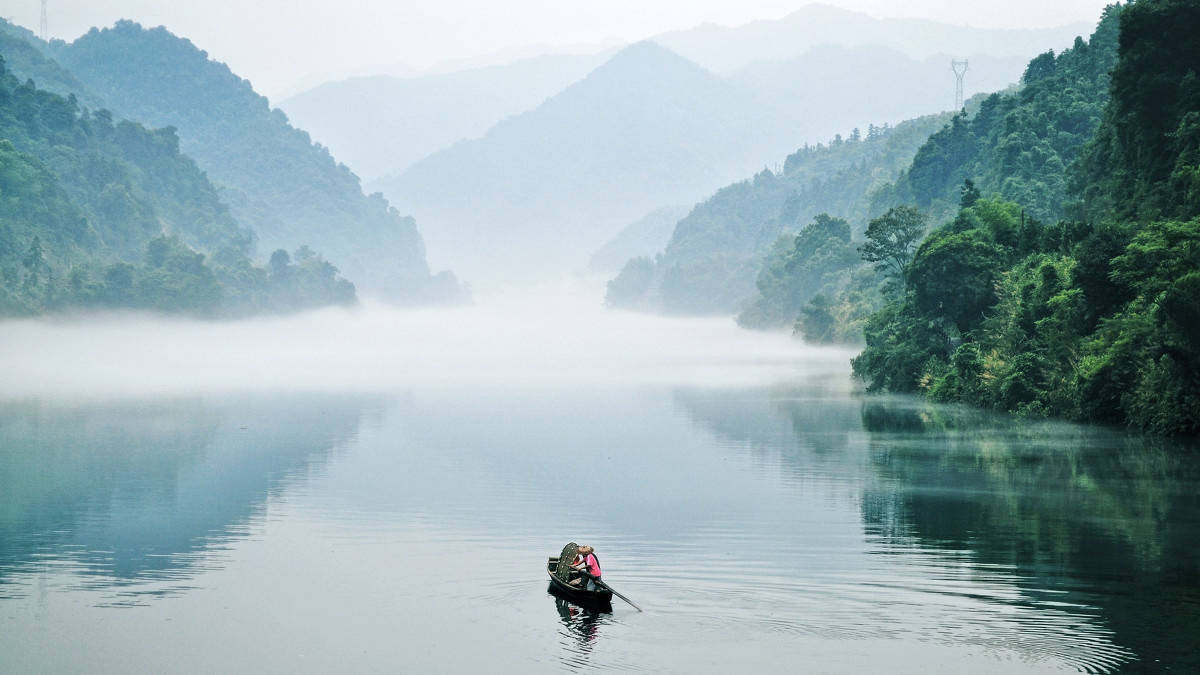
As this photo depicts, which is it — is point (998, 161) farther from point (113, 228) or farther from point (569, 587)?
point (113, 228)

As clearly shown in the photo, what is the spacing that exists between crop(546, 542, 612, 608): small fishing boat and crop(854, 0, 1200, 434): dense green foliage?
26.9 m

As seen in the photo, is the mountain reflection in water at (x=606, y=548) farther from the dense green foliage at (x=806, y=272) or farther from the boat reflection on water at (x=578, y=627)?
the dense green foliage at (x=806, y=272)

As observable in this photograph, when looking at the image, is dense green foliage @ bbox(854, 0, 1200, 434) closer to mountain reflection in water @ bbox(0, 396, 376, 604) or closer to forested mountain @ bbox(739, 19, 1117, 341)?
forested mountain @ bbox(739, 19, 1117, 341)

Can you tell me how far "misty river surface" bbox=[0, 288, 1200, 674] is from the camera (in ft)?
63.6

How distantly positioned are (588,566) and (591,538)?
6663 millimetres

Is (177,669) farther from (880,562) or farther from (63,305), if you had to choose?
(63,305)

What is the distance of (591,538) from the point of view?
1107 inches

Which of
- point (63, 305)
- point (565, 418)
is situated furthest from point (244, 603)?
point (63, 305)

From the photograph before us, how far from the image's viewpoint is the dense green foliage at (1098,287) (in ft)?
147

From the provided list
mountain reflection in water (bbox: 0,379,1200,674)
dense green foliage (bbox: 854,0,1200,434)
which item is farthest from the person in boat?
dense green foliage (bbox: 854,0,1200,434)

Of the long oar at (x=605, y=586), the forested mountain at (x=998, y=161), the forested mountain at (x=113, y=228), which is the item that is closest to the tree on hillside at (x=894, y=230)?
the forested mountain at (x=998, y=161)

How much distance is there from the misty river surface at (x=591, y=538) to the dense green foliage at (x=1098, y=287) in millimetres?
2624

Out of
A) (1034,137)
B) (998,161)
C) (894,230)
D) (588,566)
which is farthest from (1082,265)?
(998,161)

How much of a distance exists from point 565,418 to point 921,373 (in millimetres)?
21232
